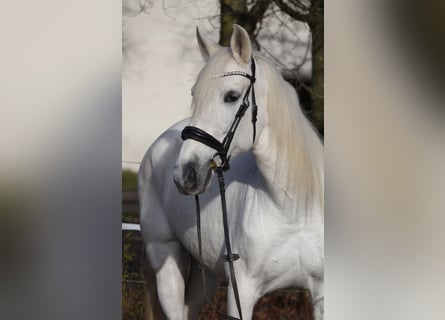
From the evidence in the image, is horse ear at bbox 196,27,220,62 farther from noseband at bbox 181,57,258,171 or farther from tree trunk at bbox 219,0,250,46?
noseband at bbox 181,57,258,171

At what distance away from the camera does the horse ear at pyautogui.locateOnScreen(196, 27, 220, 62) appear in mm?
3258

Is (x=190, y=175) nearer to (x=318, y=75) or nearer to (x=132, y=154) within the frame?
(x=132, y=154)

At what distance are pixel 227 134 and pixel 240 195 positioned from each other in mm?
313

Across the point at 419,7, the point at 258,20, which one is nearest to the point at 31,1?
the point at 258,20

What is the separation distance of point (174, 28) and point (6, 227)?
108cm

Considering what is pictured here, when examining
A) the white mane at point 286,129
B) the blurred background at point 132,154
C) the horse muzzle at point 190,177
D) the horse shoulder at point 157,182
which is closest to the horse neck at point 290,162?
the white mane at point 286,129

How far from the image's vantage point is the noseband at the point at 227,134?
3.02 metres

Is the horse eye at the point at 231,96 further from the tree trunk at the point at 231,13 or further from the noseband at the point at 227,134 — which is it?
the tree trunk at the point at 231,13

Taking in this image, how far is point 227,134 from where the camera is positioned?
3070 mm

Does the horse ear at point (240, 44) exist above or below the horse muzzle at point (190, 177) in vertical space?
above

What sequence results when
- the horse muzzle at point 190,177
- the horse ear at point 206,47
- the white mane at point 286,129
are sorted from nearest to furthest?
the horse muzzle at point 190,177, the white mane at point 286,129, the horse ear at point 206,47

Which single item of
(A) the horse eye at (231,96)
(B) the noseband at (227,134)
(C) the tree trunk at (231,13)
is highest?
(C) the tree trunk at (231,13)

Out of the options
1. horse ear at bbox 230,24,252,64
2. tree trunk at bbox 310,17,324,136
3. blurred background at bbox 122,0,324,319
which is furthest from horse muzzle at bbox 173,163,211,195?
tree trunk at bbox 310,17,324,136

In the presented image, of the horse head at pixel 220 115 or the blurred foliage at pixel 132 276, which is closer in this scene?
the horse head at pixel 220 115
